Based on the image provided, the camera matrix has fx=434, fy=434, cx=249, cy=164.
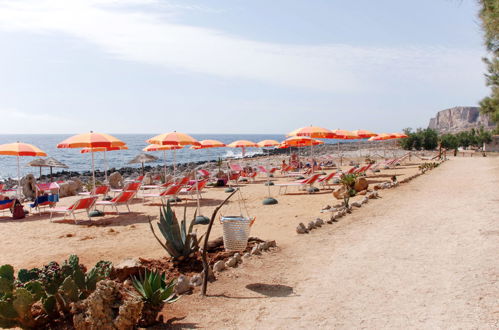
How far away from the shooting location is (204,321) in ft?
11.5

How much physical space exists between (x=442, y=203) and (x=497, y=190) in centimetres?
269

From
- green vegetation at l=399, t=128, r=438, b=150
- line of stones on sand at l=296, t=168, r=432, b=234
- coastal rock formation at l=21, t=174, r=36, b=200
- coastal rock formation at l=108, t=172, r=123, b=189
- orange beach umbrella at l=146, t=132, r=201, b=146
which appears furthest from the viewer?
green vegetation at l=399, t=128, r=438, b=150

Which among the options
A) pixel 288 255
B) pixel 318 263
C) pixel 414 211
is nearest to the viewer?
pixel 318 263

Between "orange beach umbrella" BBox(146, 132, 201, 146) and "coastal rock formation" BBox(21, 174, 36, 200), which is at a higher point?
"orange beach umbrella" BBox(146, 132, 201, 146)

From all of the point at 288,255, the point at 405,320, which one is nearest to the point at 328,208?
the point at 288,255

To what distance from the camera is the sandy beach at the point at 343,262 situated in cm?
355

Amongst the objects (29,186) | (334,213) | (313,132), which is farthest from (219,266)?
(29,186)

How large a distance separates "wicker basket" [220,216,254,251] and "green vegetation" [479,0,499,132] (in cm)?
506

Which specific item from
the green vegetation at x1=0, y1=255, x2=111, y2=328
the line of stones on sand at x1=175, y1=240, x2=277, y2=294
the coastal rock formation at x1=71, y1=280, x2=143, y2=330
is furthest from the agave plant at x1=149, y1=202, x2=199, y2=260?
the coastal rock formation at x1=71, y1=280, x2=143, y2=330

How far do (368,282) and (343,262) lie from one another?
763 millimetres

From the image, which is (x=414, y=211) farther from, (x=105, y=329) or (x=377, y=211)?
(x=105, y=329)

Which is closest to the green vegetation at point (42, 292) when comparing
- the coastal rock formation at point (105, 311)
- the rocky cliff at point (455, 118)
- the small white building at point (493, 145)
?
the coastal rock formation at point (105, 311)

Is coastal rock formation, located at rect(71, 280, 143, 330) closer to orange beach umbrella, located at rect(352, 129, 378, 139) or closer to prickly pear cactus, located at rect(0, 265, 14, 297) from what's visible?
prickly pear cactus, located at rect(0, 265, 14, 297)

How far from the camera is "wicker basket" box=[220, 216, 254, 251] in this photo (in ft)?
17.9
